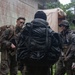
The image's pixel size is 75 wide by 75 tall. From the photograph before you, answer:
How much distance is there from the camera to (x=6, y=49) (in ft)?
26.8

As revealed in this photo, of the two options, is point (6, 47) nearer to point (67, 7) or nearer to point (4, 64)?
point (4, 64)

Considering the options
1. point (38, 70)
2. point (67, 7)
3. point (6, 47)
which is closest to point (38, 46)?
point (38, 70)

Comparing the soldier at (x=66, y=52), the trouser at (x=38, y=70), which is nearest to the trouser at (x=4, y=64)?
the soldier at (x=66, y=52)

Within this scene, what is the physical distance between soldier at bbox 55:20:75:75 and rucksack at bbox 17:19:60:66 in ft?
5.53

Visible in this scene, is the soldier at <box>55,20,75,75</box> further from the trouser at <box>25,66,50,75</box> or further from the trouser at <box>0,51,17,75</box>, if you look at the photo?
the trouser at <box>25,66,50,75</box>

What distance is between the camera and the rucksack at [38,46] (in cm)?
596

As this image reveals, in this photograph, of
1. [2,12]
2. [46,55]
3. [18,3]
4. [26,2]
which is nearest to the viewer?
[46,55]

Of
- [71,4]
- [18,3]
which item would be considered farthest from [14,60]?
[71,4]

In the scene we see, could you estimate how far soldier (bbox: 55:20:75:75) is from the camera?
25.6 feet

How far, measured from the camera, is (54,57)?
6.00m

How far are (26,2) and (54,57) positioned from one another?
8.91 meters

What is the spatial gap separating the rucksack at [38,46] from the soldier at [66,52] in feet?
5.53

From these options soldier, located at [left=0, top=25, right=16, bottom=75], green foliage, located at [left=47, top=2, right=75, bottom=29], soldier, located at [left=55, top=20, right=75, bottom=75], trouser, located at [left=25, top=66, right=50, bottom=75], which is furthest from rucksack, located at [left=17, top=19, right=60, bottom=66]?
green foliage, located at [left=47, top=2, right=75, bottom=29]

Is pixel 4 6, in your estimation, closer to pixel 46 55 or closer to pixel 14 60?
pixel 14 60
